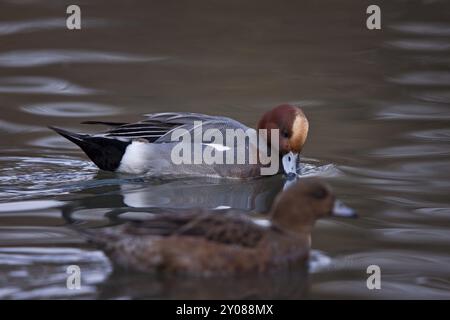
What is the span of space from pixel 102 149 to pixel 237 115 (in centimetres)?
176

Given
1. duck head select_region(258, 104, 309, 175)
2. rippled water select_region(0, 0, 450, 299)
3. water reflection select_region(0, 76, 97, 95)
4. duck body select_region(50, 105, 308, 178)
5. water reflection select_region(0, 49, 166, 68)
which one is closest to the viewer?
rippled water select_region(0, 0, 450, 299)

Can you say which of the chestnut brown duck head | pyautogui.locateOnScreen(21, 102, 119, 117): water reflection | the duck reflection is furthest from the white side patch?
the duck reflection

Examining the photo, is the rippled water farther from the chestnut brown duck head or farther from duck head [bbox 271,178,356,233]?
duck head [bbox 271,178,356,233]

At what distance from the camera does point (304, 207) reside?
16.3 feet

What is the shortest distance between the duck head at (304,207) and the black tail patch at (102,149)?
8.04ft

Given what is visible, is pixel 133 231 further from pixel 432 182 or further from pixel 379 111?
pixel 379 111

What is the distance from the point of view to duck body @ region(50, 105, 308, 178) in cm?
718

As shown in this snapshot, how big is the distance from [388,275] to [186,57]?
223 inches

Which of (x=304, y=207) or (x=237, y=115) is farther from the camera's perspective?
(x=237, y=115)

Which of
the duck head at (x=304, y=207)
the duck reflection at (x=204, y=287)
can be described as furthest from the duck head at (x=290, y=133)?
the duck reflection at (x=204, y=287)

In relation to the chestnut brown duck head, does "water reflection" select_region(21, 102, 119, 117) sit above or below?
above

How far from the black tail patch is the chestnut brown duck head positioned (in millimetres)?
2386

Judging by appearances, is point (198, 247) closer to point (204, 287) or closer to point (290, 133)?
point (204, 287)

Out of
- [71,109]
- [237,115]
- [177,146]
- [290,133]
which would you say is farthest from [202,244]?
[71,109]
